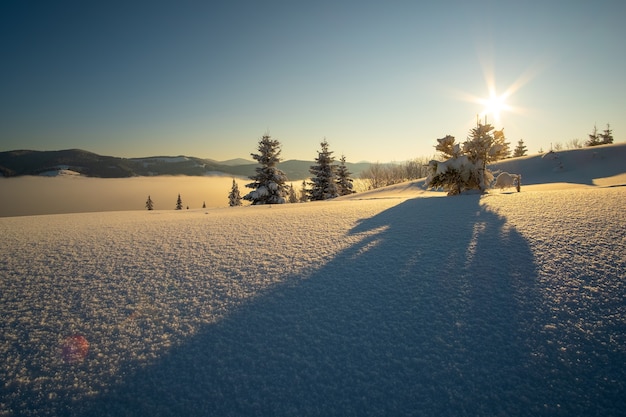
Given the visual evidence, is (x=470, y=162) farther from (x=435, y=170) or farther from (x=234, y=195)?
(x=234, y=195)

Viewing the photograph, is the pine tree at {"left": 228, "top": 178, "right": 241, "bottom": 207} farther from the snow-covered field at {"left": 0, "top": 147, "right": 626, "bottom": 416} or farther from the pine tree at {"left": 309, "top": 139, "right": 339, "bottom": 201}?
the snow-covered field at {"left": 0, "top": 147, "right": 626, "bottom": 416}

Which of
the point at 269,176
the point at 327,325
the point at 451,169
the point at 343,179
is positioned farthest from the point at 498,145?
the point at 343,179

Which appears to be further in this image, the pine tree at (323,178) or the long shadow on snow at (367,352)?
the pine tree at (323,178)

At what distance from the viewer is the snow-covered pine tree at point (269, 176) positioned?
2436 centimetres

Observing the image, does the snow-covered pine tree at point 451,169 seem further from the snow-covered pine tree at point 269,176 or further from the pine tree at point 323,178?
the pine tree at point 323,178

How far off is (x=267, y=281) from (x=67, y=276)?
8.36ft

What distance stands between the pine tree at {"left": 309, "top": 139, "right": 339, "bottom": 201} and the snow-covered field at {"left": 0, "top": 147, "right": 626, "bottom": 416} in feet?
85.4

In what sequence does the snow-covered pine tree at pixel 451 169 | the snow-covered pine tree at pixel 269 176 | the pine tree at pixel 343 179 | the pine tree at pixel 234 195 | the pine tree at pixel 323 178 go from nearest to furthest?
the snow-covered pine tree at pixel 451 169 → the snow-covered pine tree at pixel 269 176 → the pine tree at pixel 323 178 → the pine tree at pixel 343 179 → the pine tree at pixel 234 195

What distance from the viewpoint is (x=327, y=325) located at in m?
2.42

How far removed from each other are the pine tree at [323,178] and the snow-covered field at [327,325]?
2604 centimetres

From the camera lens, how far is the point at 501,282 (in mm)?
2852

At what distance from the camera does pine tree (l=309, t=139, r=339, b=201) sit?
3023 centimetres

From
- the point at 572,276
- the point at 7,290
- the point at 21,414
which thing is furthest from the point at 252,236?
the point at 572,276

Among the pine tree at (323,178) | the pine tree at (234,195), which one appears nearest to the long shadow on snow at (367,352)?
the pine tree at (323,178)
